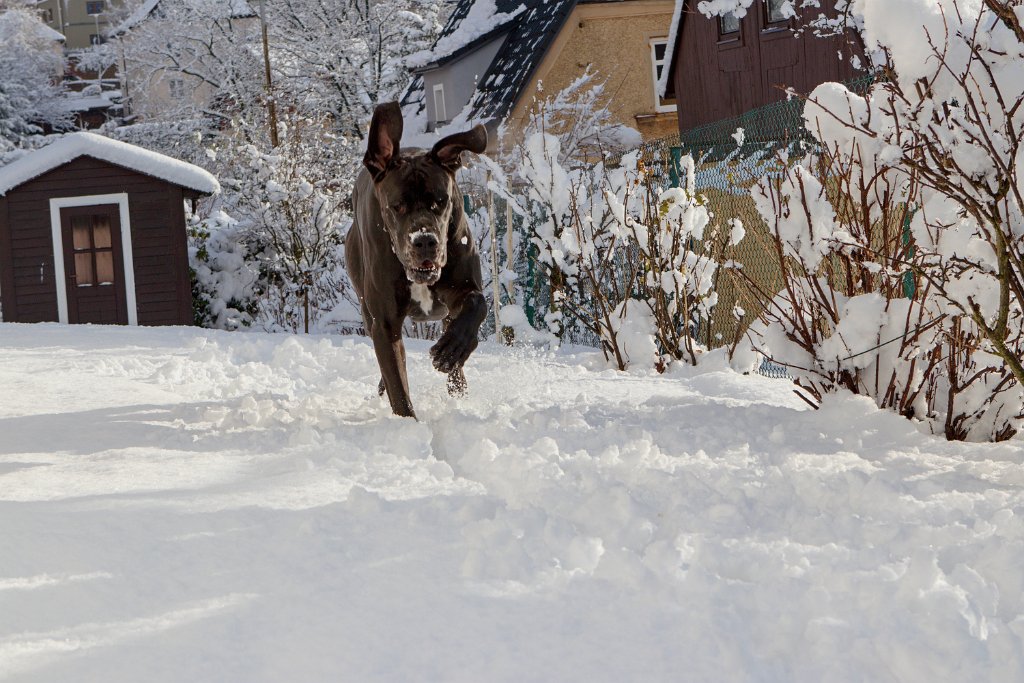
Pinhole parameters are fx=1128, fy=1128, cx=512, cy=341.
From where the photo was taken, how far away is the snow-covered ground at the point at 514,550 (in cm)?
242

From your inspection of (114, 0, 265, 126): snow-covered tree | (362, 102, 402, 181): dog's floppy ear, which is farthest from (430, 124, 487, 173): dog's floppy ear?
(114, 0, 265, 126): snow-covered tree

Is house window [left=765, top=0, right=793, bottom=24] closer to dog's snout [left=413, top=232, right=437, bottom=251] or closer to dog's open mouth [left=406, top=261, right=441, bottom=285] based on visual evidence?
dog's open mouth [left=406, top=261, right=441, bottom=285]

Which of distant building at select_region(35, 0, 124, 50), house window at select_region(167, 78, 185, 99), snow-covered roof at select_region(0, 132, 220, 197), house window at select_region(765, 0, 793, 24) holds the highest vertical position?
distant building at select_region(35, 0, 124, 50)

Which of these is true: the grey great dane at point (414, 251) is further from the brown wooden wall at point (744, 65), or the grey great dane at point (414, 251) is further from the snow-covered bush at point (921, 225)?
the brown wooden wall at point (744, 65)

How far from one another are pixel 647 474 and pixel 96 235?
15.8 m

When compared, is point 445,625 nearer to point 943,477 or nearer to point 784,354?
point 943,477

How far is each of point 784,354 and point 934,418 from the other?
0.69 metres

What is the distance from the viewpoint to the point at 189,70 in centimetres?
3516

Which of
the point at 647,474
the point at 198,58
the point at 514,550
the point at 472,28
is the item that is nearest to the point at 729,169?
the point at 647,474

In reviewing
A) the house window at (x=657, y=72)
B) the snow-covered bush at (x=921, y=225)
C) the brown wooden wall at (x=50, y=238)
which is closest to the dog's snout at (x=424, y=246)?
the snow-covered bush at (x=921, y=225)

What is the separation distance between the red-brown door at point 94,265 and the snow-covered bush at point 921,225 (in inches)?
567

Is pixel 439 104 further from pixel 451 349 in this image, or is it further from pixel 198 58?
pixel 451 349

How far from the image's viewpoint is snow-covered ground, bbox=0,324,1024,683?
7.93 feet

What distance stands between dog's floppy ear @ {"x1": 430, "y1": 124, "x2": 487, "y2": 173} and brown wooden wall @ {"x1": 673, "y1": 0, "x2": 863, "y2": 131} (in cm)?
1138
